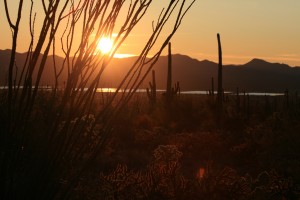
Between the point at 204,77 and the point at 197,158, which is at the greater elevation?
the point at 204,77

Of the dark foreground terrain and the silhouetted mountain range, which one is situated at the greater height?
the silhouetted mountain range

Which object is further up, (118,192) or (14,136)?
(14,136)

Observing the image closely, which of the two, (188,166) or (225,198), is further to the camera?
(188,166)

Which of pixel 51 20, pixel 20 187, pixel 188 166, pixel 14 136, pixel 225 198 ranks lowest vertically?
pixel 188 166

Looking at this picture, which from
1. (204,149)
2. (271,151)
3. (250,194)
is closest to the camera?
(250,194)

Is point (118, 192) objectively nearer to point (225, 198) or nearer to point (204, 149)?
point (225, 198)

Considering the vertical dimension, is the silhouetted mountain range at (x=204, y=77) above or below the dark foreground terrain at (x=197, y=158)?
above

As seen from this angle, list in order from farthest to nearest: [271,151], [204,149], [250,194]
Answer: [204,149] < [271,151] < [250,194]

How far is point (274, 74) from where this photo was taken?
17900 centimetres

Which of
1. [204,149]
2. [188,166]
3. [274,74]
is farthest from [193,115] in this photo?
[274,74]

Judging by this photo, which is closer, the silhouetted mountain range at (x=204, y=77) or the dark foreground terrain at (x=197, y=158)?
the dark foreground terrain at (x=197, y=158)

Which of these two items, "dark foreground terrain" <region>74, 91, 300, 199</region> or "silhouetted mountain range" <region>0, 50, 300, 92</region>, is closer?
"dark foreground terrain" <region>74, 91, 300, 199</region>

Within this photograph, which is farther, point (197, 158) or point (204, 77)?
point (204, 77)

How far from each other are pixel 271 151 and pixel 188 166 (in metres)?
2.37
